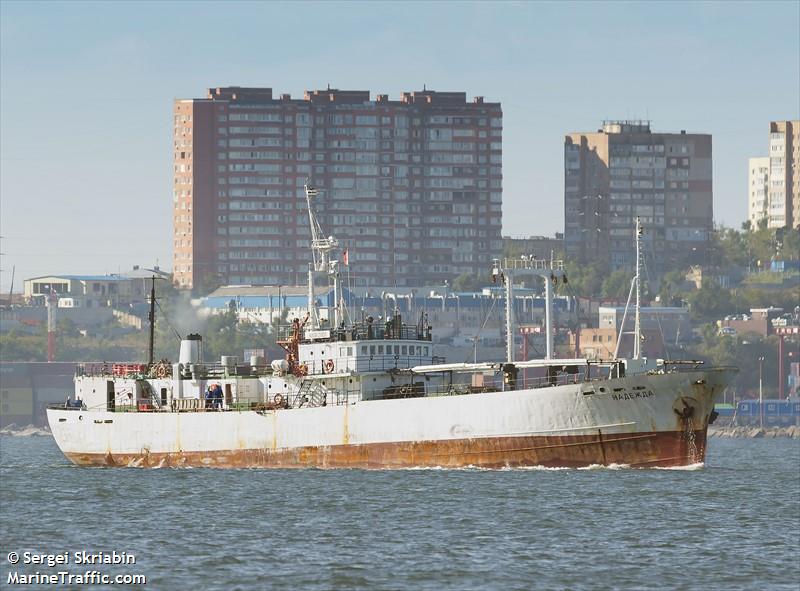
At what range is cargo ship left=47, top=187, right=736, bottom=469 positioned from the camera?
75438 mm

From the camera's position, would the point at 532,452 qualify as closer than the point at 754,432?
Yes

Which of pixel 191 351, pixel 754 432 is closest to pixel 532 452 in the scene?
pixel 191 351

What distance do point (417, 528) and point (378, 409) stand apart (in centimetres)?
2142

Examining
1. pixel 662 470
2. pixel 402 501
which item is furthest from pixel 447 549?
pixel 662 470

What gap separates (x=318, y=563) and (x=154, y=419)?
38.0 m

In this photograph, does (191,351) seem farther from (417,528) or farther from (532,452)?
(417,528)

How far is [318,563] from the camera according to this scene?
164 ft

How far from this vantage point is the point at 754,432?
639 ft

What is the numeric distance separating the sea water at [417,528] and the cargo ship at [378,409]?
1.32 meters

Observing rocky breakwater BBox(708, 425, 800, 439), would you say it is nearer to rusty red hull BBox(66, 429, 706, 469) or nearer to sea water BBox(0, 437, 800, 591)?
sea water BBox(0, 437, 800, 591)

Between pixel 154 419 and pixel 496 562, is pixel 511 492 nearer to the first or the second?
pixel 496 562

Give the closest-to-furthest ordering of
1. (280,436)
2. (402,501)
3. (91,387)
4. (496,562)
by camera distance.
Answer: (496,562), (402,501), (280,436), (91,387)

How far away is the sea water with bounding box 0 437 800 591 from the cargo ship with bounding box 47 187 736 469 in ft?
4.32

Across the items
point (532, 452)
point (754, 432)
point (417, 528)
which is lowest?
point (754, 432)
